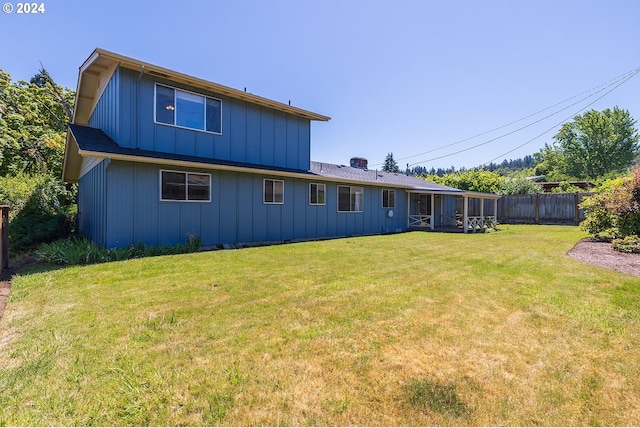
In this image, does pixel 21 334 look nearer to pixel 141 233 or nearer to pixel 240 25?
pixel 141 233

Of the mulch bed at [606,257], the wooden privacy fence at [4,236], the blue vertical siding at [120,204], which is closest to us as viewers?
the wooden privacy fence at [4,236]

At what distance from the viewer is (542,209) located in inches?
789

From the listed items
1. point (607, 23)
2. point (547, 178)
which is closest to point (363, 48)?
point (607, 23)

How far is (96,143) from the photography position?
794 cm

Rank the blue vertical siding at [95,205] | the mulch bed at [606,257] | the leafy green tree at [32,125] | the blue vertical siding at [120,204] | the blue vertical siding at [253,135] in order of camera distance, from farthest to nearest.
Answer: the leafy green tree at [32,125], the blue vertical siding at [253,135], the blue vertical siding at [95,205], the blue vertical siding at [120,204], the mulch bed at [606,257]

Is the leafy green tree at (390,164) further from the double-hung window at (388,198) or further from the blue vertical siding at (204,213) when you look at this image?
the blue vertical siding at (204,213)

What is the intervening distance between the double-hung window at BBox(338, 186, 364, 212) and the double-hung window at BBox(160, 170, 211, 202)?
601cm

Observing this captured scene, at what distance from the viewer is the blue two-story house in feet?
26.5

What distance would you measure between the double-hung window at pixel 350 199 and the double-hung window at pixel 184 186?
6010mm

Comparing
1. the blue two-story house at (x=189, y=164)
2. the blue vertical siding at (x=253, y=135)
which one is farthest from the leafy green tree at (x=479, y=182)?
the blue vertical siding at (x=253, y=135)

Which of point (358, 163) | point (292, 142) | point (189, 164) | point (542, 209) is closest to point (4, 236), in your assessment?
point (189, 164)

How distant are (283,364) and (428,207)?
58.3 ft

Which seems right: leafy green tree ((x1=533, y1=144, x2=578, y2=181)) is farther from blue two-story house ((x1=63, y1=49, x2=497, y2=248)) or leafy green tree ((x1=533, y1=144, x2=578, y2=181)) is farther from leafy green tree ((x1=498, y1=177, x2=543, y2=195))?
blue two-story house ((x1=63, y1=49, x2=497, y2=248))

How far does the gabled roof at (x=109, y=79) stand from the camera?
8.33 meters
